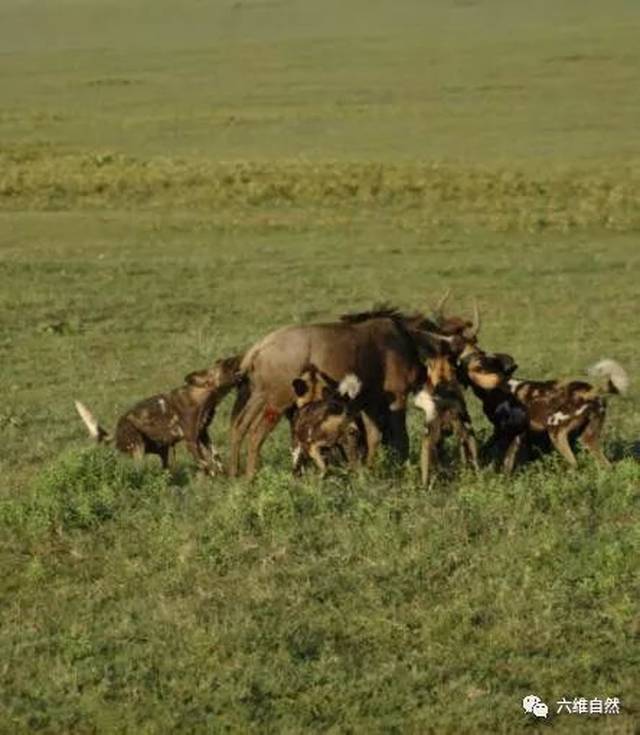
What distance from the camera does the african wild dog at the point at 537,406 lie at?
31.2ft

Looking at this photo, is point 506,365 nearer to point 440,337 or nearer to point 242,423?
point 440,337

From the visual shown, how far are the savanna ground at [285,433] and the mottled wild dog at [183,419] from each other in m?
0.42

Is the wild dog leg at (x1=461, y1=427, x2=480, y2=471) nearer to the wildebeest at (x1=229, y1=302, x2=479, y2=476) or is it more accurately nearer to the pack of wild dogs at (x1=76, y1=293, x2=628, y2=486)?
the pack of wild dogs at (x1=76, y1=293, x2=628, y2=486)

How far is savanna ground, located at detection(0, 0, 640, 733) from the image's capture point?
636cm

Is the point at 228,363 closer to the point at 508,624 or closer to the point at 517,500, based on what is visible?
the point at 517,500

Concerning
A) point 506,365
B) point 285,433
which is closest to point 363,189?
point 285,433

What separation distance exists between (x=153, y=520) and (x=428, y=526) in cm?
133

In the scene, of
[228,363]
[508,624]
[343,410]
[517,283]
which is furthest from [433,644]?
[517,283]

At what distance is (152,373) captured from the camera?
1550cm

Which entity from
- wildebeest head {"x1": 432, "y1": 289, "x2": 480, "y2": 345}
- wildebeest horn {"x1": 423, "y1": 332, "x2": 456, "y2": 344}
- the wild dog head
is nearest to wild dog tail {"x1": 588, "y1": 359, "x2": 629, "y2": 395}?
wildebeest head {"x1": 432, "y1": 289, "x2": 480, "y2": 345}

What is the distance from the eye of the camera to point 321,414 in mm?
8898

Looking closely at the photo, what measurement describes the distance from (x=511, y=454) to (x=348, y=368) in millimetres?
1034

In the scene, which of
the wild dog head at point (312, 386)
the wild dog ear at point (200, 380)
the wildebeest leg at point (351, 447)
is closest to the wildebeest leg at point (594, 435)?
the wildebeest leg at point (351, 447)

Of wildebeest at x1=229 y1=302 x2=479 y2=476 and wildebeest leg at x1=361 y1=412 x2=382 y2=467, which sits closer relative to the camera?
wildebeest at x1=229 y1=302 x2=479 y2=476
